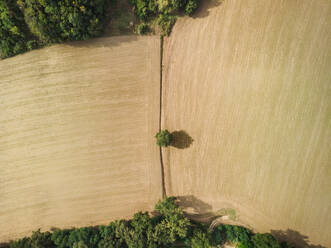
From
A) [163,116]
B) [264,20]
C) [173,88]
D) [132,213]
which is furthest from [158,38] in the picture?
[132,213]

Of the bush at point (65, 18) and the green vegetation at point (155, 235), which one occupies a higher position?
the bush at point (65, 18)

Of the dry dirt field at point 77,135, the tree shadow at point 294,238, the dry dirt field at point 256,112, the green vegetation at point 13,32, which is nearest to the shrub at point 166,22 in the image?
the dry dirt field at point 256,112

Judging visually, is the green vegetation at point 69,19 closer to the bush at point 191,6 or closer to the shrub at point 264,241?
the bush at point 191,6

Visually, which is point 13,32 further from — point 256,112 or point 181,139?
point 256,112

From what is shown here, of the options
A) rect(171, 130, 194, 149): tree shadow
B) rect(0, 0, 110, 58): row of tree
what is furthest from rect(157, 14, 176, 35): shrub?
rect(171, 130, 194, 149): tree shadow

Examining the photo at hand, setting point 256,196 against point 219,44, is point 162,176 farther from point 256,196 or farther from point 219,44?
point 219,44
